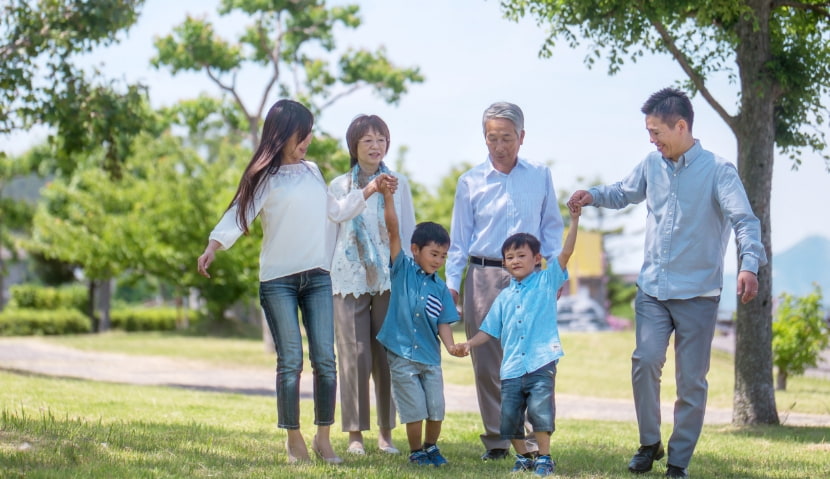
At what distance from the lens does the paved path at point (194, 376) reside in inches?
532

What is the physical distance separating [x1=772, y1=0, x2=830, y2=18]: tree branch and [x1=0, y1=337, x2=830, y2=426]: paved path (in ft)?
14.5

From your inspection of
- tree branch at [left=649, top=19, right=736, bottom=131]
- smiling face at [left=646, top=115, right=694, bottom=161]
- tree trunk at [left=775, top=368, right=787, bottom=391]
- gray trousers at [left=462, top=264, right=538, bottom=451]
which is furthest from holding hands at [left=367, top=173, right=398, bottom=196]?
tree trunk at [left=775, top=368, right=787, bottom=391]

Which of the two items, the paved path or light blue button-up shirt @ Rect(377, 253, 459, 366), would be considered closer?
light blue button-up shirt @ Rect(377, 253, 459, 366)

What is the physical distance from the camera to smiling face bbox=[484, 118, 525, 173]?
6414 mm

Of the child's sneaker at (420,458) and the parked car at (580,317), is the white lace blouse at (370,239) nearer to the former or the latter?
the child's sneaker at (420,458)

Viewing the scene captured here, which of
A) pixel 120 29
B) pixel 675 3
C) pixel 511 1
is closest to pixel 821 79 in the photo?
pixel 675 3

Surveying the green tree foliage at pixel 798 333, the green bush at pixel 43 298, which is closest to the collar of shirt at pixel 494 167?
the green tree foliage at pixel 798 333

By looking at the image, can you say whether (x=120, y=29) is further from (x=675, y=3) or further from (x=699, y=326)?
(x=699, y=326)

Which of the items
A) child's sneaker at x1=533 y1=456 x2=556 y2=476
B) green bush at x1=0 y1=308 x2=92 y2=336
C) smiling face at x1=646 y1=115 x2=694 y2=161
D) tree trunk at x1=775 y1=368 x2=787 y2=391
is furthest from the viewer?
green bush at x1=0 y1=308 x2=92 y2=336

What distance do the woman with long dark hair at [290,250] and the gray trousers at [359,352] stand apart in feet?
1.86

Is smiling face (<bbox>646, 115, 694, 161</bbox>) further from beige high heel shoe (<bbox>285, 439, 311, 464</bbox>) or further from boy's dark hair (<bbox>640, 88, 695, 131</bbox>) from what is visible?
beige high heel shoe (<bbox>285, 439, 311, 464</bbox>)

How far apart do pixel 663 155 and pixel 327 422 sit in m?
2.61

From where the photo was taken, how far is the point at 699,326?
5957mm

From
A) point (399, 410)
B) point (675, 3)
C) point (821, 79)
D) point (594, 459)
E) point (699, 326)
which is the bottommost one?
point (594, 459)
